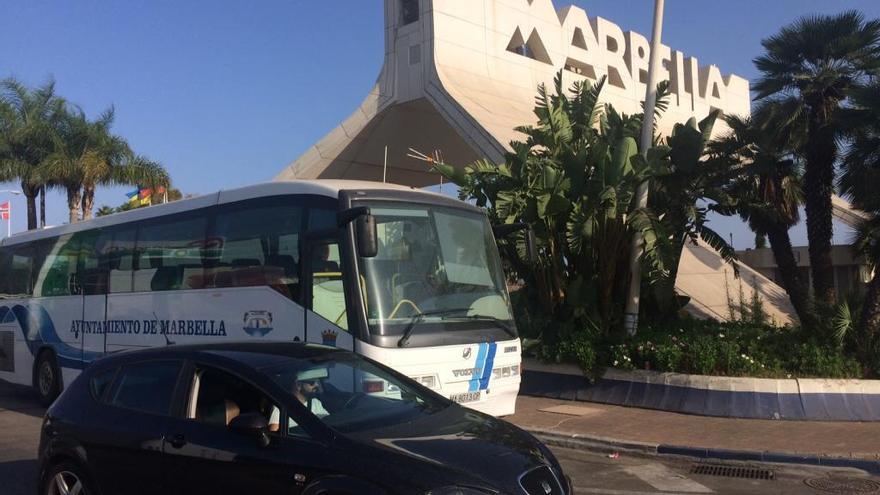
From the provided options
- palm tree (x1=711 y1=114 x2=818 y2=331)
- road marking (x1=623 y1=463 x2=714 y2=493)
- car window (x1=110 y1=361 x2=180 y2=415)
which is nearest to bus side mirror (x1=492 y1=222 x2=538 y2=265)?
road marking (x1=623 y1=463 x2=714 y2=493)

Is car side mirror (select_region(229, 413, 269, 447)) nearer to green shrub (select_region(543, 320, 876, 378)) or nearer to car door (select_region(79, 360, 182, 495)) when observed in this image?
car door (select_region(79, 360, 182, 495))

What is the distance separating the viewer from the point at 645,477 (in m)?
8.43

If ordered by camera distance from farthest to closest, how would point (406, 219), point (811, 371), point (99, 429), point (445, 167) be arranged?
point (445, 167) < point (811, 371) < point (406, 219) < point (99, 429)

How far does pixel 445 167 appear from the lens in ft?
51.6

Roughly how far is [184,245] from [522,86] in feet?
67.8

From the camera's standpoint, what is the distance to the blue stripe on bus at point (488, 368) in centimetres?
852

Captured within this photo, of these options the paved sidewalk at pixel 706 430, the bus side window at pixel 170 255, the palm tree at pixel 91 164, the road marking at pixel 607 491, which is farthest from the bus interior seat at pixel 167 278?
the palm tree at pixel 91 164

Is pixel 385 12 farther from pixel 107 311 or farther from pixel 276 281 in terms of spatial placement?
pixel 276 281

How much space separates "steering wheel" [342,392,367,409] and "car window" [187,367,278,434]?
0.50 meters

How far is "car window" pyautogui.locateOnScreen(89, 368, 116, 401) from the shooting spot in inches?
228

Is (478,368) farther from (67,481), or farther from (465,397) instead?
(67,481)

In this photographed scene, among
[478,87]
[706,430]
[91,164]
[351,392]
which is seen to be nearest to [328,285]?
[351,392]

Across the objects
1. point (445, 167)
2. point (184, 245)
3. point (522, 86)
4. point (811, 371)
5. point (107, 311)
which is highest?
point (522, 86)

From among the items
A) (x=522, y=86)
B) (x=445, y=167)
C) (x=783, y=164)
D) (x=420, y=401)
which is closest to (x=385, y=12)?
(x=522, y=86)
